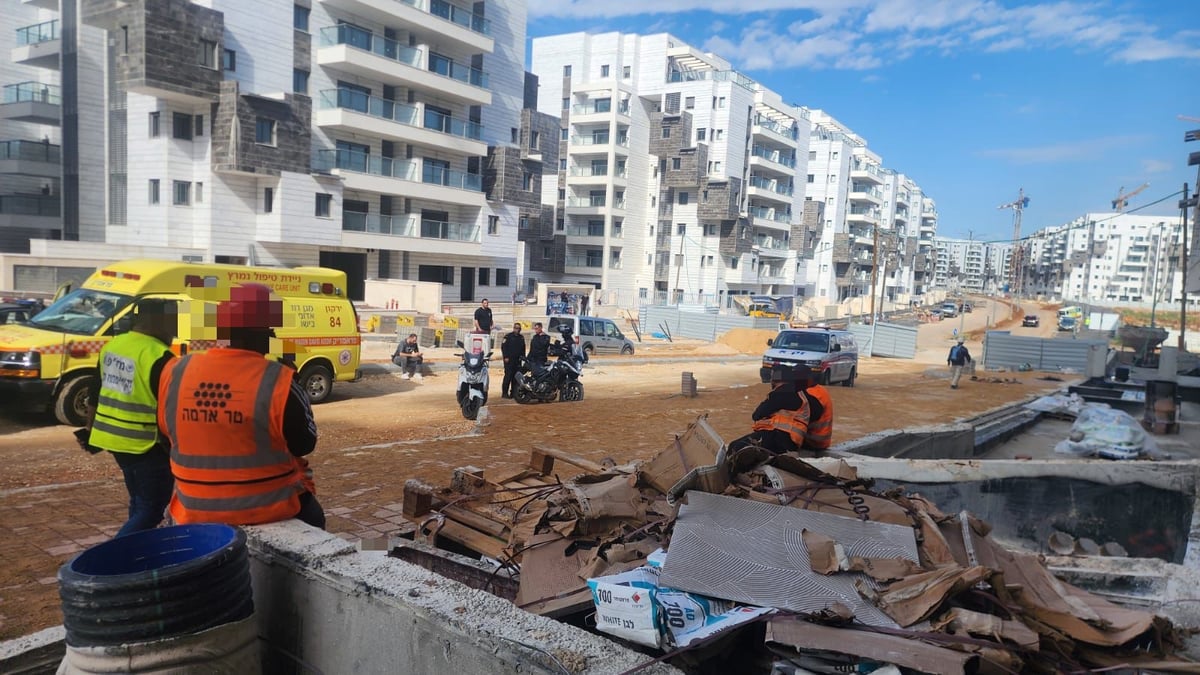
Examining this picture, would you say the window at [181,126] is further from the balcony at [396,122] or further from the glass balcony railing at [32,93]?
the glass balcony railing at [32,93]

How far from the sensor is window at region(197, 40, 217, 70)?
28406 mm

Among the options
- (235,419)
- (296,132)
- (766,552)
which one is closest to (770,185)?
(296,132)

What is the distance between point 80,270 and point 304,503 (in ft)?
93.6

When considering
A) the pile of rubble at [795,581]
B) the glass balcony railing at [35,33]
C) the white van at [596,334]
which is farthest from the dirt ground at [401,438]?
the glass balcony railing at [35,33]

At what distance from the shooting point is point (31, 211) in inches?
1410

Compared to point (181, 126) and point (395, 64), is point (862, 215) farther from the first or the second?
point (181, 126)

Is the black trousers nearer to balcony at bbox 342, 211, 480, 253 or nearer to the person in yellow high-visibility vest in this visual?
the person in yellow high-visibility vest

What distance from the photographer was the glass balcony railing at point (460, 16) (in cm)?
3569

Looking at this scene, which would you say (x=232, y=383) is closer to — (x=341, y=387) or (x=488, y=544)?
(x=488, y=544)

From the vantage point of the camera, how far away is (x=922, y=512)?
3.87 m

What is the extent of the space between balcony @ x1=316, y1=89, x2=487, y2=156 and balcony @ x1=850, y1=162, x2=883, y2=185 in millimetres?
58130

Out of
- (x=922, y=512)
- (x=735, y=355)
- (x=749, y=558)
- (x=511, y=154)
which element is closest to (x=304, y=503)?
(x=749, y=558)

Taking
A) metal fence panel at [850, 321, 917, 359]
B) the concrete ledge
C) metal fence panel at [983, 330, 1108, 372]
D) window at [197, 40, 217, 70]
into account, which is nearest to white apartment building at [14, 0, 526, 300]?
window at [197, 40, 217, 70]

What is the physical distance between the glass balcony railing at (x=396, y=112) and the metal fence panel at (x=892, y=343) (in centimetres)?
2342
